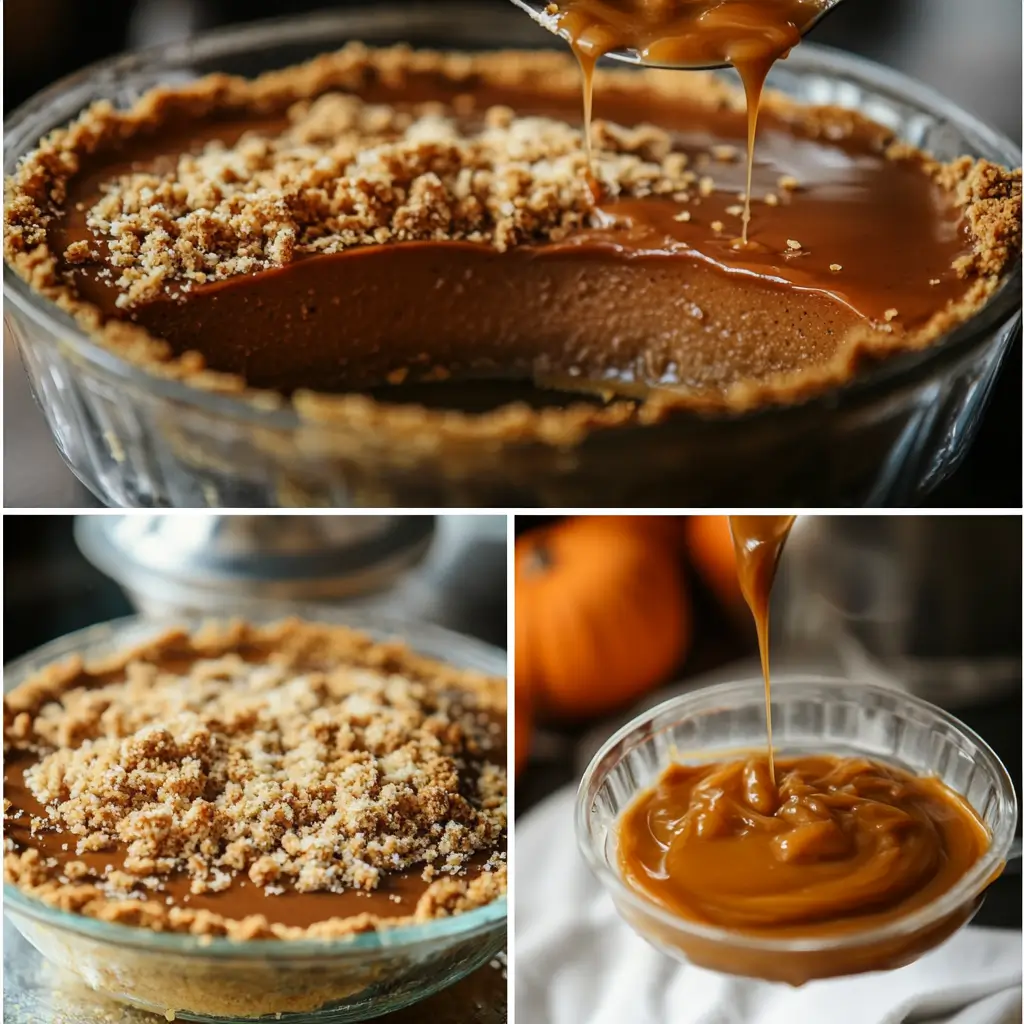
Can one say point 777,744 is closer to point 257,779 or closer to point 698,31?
point 257,779

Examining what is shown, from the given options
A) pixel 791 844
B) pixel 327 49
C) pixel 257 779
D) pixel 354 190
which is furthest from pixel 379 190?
pixel 791 844

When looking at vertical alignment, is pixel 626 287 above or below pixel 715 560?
above

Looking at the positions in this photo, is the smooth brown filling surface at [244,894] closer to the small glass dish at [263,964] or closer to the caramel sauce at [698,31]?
the small glass dish at [263,964]

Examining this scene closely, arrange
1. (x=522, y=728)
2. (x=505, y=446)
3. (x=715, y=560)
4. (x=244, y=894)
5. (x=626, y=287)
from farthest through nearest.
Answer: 1. (x=715, y=560)
2. (x=522, y=728)
3. (x=626, y=287)
4. (x=244, y=894)
5. (x=505, y=446)

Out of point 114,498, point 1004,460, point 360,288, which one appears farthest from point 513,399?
point 1004,460

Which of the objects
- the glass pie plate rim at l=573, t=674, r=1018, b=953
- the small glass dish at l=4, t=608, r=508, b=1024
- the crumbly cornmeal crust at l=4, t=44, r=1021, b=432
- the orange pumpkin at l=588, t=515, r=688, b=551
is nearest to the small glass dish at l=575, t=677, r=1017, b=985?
the glass pie plate rim at l=573, t=674, r=1018, b=953

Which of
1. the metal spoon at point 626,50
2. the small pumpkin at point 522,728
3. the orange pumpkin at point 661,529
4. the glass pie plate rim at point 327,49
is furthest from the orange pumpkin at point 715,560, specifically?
the metal spoon at point 626,50
